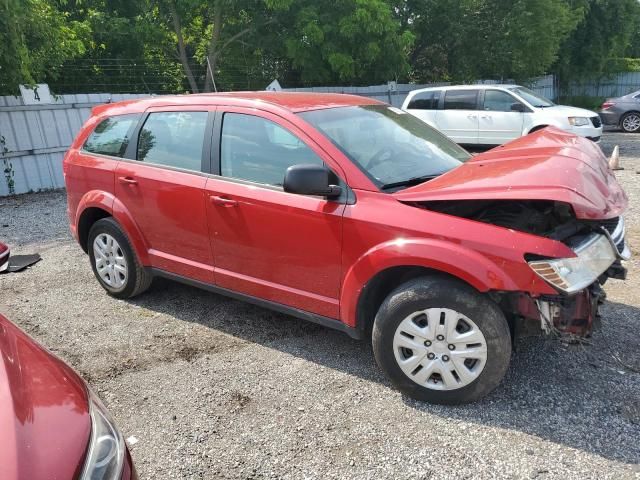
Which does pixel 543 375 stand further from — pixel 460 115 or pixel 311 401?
pixel 460 115

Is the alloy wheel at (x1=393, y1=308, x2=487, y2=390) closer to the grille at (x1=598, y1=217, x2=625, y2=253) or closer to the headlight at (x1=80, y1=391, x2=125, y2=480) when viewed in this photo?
the grille at (x1=598, y1=217, x2=625, y2=253)

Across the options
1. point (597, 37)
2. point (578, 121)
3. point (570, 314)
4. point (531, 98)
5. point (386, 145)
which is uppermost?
point (597, 37)

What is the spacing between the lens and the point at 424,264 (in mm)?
2947

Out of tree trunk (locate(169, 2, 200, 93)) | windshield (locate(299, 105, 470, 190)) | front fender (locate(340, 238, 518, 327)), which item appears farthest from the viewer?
tree trunk (locate(169, 2, 200, 93))

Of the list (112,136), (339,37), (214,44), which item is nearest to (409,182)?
(112,136)

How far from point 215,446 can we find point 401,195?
175 centimetres

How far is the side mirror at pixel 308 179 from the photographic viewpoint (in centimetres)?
310

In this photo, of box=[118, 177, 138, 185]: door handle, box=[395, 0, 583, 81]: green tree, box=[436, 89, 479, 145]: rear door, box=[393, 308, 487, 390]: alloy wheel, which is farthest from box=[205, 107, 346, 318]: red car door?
box=[395, 0, 583, 81]: green tree

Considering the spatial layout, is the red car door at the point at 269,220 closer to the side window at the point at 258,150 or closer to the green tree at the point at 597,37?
the side window at the point at 258,150

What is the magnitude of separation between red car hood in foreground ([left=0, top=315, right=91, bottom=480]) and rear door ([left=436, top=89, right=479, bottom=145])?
37.0ft

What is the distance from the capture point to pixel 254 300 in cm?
384

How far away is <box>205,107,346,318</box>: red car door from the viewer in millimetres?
3359

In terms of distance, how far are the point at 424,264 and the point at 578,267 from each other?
0.79m

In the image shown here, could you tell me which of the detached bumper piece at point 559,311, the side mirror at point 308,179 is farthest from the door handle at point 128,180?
the detached bumper piece at point 559,311
